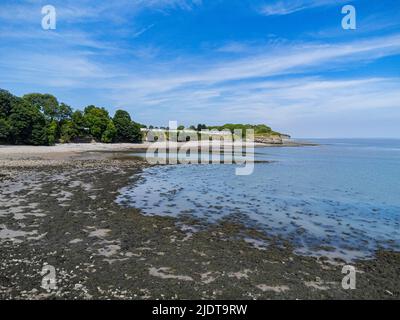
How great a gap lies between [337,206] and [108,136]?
9585 cm

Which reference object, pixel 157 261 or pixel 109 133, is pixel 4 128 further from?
pixel 157 261

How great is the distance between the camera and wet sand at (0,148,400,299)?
10492 mm

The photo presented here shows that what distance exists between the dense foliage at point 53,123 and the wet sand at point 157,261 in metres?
61.9

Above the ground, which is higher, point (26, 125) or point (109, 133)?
point (26, 125)

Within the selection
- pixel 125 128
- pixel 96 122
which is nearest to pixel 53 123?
pixel 96 122

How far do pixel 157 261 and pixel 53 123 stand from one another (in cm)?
9307

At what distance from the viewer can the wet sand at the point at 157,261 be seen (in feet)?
34.4

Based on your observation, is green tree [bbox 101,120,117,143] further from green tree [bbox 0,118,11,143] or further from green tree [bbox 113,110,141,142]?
green tree [bbox 0,118,11,143]

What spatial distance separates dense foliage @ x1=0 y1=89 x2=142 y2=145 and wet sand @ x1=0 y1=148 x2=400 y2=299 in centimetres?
6194

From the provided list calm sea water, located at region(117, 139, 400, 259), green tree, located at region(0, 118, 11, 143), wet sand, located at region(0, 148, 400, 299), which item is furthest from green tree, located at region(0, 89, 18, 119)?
wet sand, located at region(0, 148, 400, 299)

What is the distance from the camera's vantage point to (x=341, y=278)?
39.0ft

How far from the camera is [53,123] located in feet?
309

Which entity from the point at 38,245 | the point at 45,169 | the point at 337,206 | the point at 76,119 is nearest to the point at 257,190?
the point at 337,206

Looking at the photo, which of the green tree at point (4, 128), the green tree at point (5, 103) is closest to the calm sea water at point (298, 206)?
the green tree at point (4, 128)
